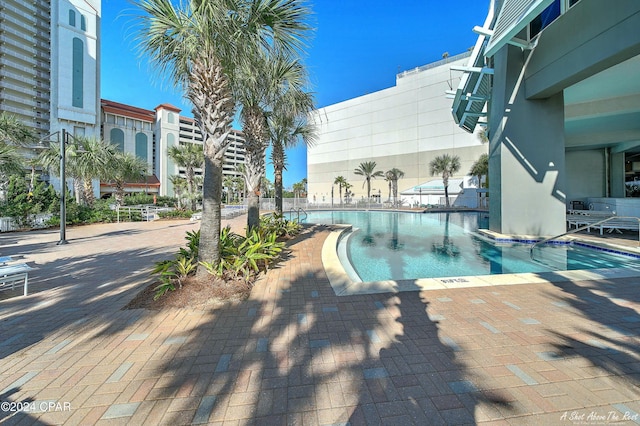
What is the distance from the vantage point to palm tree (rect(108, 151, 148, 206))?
18750 millimetres

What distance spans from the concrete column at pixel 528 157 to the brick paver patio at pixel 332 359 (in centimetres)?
599

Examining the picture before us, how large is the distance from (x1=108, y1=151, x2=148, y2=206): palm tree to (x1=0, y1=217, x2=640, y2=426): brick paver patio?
1824 cm

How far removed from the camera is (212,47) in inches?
176

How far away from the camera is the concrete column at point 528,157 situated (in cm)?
925

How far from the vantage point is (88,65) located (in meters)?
44.4

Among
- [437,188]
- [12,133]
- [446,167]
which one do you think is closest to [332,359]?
[12,133]

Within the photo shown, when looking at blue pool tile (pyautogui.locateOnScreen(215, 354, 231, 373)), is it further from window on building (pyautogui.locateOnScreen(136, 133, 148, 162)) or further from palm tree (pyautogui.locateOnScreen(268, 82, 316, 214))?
window on building (pyautogui.locateOnScreen(136, 133, 148, 162))

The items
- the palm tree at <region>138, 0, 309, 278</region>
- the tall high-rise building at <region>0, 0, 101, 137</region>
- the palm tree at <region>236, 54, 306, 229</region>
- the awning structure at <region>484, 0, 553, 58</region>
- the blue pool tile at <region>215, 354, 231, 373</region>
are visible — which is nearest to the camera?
the blue pool tile at <region>215, 354, 231, 373</region>

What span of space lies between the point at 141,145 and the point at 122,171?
47.1 m

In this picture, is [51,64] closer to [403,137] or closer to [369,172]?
[369,172]

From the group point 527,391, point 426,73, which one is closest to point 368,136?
point 426,73

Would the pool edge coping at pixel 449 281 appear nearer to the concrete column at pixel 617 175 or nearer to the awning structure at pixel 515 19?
the awning structure at pixel 515 19

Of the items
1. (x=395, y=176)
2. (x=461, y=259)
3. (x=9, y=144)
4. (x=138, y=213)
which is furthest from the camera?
(x=395, y=176)

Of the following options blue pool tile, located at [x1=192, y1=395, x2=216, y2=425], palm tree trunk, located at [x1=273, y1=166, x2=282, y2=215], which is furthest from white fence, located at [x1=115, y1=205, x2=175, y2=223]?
blue pool tile, located at [x1=192, y1=395, x2=216, y2=425]
